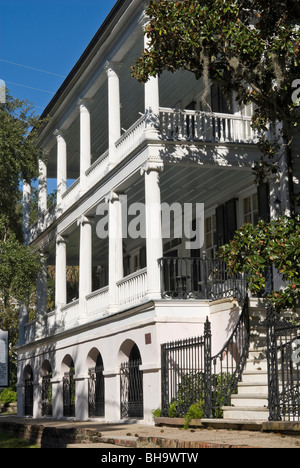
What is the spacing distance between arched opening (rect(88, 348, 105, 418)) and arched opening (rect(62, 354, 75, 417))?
2188 millimetres

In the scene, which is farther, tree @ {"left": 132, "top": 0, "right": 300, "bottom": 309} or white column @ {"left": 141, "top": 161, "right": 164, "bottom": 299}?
white column @ {"left": 141, "top": 161, "right": 164, "bottom": 299}

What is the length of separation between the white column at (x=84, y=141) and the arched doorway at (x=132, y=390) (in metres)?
6.95

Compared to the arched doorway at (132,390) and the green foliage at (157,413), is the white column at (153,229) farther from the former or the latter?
the green foliage at (157,413)

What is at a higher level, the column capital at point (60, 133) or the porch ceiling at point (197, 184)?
the column capital at point (60, 133)

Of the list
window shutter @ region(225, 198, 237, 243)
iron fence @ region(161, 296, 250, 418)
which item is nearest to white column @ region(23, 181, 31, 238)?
window shutter @ region(225, 198, 237, 243)

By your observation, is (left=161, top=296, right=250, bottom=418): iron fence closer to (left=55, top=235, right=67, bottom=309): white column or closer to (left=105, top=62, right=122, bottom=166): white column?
(left=105, top=62, right=122, bottom=166): white column

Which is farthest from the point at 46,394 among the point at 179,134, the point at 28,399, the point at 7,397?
the point at 7,397

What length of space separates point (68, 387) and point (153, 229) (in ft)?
28.4

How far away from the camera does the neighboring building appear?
17.5 m

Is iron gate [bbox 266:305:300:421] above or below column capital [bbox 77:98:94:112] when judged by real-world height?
below

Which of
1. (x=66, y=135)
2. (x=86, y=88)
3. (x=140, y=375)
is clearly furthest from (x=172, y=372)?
(x=66, y=135)

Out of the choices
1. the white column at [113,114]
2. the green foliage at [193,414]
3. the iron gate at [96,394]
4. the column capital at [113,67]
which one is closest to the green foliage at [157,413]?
the green foliage at [193,414]

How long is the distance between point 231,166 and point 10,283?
323 inches

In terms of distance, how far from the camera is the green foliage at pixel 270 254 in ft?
43.4
